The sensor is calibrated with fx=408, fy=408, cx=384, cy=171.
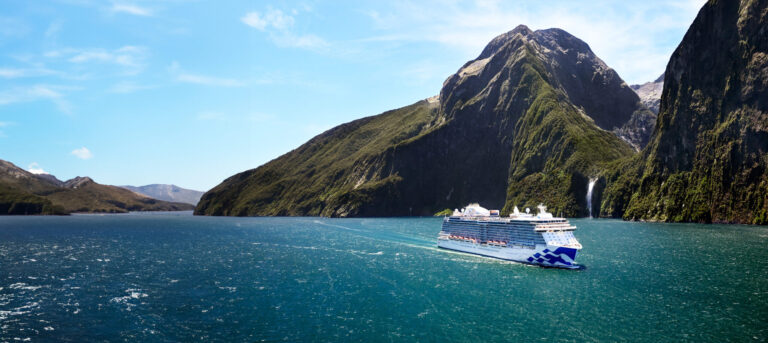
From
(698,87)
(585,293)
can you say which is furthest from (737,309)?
(698,87)

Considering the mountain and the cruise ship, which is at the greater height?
the mountain

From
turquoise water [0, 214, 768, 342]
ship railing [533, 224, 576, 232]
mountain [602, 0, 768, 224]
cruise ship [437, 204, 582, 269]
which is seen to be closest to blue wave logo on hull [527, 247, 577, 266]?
cruise ship [437, 204, 582, 269]

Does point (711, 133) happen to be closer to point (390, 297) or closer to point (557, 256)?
point (557, 256)

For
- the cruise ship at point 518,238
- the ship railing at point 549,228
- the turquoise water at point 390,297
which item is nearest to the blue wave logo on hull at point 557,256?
the cruise ship at point 518,238

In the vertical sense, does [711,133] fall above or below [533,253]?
above

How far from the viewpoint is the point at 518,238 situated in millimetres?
73625

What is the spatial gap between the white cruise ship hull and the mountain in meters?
111

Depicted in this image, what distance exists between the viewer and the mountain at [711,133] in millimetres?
140000

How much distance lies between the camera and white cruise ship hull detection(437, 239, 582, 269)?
2557 inches

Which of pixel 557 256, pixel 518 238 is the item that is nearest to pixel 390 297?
pixel 557 256

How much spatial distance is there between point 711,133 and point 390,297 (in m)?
169

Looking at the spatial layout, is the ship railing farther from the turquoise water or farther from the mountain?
the mountain

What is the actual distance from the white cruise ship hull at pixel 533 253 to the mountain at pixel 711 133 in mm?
111274

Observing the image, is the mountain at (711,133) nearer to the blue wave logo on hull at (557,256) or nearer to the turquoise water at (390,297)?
the turquoise water at (390,297)
